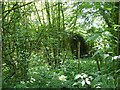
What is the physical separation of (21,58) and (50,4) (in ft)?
1.70

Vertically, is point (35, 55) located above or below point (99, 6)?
below

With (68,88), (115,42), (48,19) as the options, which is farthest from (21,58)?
(115,42)

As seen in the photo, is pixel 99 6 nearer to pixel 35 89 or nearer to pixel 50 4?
pixel 35 89

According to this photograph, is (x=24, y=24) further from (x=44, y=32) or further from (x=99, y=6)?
(x=99, y=6)

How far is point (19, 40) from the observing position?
4.87 ft

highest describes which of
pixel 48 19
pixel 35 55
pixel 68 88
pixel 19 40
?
pixel 48 19

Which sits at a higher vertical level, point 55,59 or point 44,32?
point 44,32

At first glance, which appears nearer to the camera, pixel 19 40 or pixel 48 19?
pixel 19 40

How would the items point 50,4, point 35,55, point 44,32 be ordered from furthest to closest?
point 50,4
point 35,55
point 44,32

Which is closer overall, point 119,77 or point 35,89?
point 119,77

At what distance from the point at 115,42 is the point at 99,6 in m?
0.15

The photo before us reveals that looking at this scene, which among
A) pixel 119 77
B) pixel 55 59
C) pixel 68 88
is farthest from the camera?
pixel 55 59

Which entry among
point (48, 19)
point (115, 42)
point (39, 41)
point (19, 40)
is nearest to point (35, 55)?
point (39, 41)

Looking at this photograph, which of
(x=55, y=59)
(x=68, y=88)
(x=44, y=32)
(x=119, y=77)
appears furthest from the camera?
(x=55, y=59)
